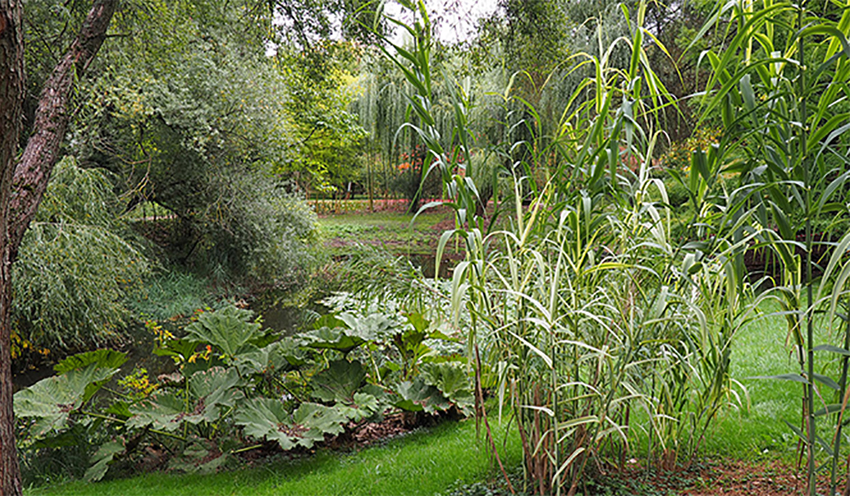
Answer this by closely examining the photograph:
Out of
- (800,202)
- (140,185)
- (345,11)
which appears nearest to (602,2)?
(345,11)

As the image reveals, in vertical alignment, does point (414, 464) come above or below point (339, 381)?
below

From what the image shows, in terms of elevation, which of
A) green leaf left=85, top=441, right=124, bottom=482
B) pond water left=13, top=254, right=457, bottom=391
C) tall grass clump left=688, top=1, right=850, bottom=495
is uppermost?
tall grass clump left=688, top=1, right=850, bottom=495

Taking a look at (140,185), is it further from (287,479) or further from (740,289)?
(740,289)

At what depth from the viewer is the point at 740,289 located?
72.9 inches

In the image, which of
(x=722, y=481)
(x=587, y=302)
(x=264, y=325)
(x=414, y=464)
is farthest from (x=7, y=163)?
(x=264, y=325)

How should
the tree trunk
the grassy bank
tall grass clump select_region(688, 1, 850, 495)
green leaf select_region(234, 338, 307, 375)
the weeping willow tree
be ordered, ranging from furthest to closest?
1. the weeping willow tree
2. green leaf select_region(234, 338, 307, 375)
3. the grassy bank
4. the tree trunk
5. tall grass clump select_region(688, 1, 850, 495)

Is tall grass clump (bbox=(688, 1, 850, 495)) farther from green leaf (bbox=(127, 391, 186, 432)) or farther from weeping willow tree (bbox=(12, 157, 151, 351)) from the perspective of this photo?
weeping willow tree (bbox=(12, 157, 151, 351))

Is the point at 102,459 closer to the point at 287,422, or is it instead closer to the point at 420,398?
the point at 287,422

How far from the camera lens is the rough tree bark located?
158 cm

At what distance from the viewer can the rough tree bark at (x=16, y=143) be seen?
1.58 meters

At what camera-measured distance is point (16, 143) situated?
5.64ft

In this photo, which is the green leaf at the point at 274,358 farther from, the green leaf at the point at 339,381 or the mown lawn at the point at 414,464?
the mown lawn at the point at 414,464

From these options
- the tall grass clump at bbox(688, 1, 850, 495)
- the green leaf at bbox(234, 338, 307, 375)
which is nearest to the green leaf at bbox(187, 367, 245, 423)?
the green leaf at bbox(234, 338, 307, 375)

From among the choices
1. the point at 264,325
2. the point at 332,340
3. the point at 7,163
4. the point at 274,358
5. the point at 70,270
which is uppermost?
the point at 7,163
